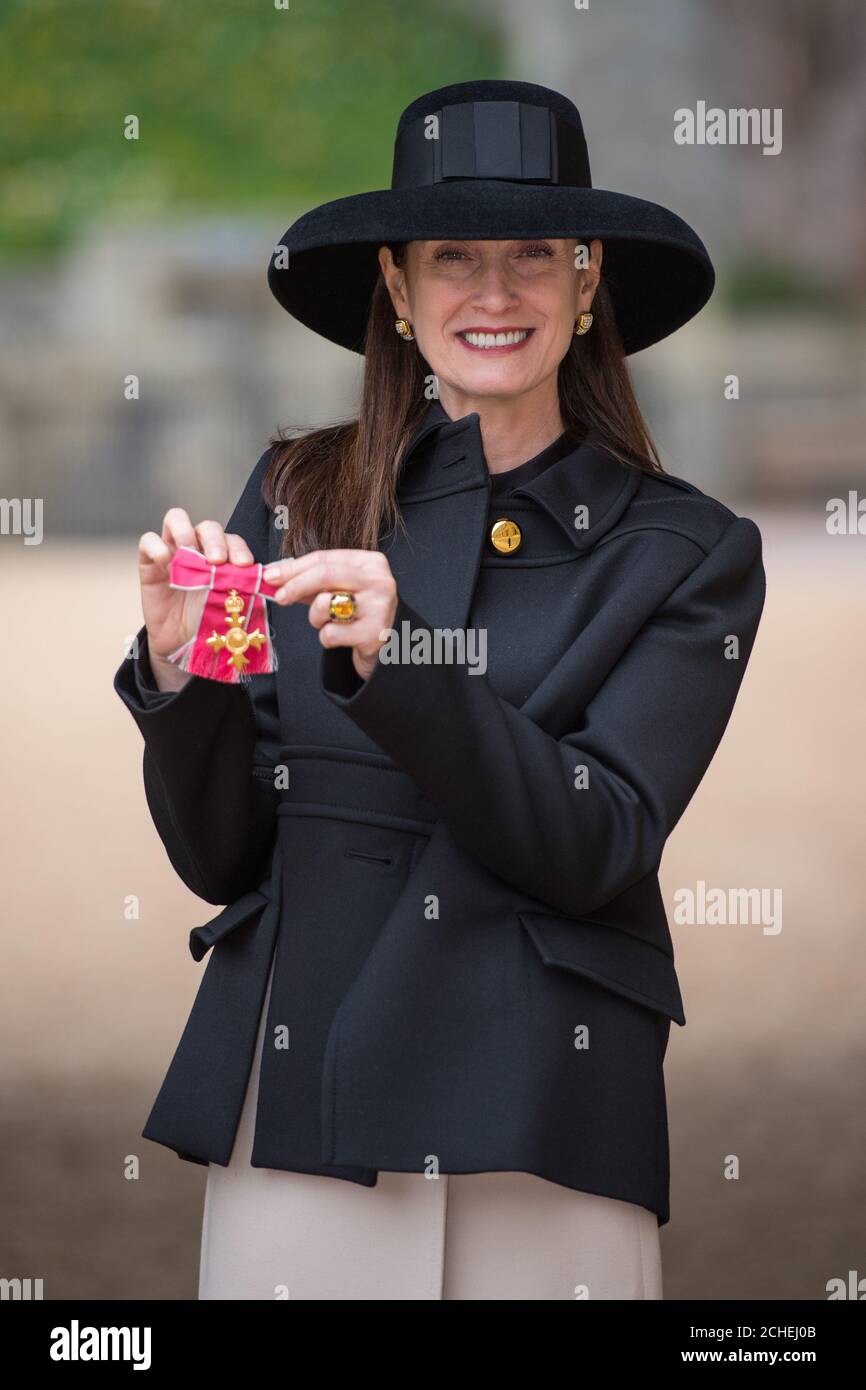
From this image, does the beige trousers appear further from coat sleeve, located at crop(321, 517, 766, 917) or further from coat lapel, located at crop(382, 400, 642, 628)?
coat lapel, located at crop(382, 400, 642, 628)

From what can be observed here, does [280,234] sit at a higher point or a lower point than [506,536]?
higher

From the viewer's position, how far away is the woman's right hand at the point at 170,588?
1.68 metres

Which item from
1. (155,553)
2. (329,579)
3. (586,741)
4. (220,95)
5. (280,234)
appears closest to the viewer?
(329,579)

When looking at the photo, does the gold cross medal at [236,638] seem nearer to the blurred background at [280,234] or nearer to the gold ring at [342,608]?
the gold ring at [342,608]

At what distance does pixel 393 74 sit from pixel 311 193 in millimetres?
989

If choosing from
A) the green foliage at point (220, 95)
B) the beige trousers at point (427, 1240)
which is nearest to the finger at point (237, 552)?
the beige trousers at point (427, 1240)

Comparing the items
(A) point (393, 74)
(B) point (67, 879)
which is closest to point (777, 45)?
(A) point (393, 74)

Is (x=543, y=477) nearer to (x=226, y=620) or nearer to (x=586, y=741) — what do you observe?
(x=586, y=741)

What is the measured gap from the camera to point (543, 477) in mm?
1940

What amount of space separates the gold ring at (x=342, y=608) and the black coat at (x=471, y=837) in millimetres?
36

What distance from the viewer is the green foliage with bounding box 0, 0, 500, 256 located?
44.2 ft

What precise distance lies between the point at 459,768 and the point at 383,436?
18.5 inches

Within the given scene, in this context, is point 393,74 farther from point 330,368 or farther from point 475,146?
point 475,146

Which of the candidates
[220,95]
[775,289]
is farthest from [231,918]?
[775,289]
